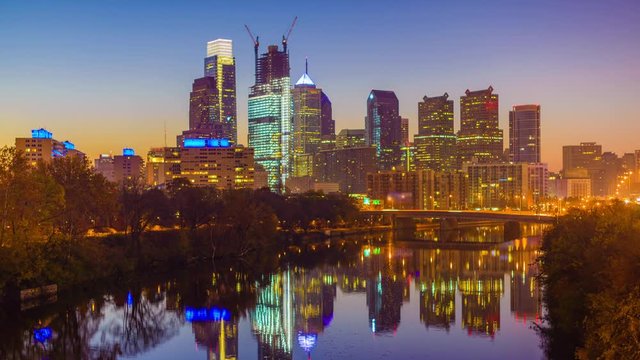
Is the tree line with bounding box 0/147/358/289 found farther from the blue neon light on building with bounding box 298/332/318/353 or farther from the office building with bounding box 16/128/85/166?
the office building with bounding box 16/128/85/166

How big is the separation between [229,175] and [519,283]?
14767 cm

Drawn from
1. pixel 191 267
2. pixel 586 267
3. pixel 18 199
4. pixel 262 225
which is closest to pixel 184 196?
pixel 262 225

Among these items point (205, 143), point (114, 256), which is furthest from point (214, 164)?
point (114, 256)

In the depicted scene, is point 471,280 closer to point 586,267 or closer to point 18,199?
point 586,267

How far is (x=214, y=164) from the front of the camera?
193 m

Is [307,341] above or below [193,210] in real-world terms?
below

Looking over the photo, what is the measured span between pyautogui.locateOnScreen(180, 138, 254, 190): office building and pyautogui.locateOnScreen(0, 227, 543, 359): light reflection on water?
5289 inches

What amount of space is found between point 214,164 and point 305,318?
156120 mm

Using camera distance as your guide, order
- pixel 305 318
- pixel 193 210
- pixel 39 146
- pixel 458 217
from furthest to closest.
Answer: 1. pixel 39 146
2. pixel 458 217
3. pixel 193 210
4. pixel 305 318

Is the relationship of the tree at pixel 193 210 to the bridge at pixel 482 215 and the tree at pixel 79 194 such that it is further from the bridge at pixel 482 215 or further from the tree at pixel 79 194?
the bridge at pixel 482 215

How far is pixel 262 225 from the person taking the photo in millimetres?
73500

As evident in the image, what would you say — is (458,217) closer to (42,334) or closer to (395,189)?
(395,189)

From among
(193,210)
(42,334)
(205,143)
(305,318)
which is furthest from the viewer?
(205,143)

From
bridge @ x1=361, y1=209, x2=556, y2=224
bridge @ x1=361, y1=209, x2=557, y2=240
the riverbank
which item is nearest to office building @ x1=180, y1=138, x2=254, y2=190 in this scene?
bridge @ x1=361, y1=209, x2=557, y2=240
